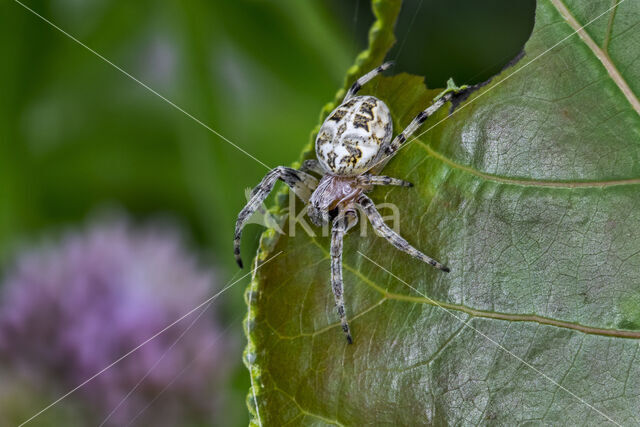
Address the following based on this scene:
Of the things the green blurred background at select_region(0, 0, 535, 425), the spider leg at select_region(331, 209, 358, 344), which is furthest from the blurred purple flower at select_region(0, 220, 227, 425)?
the spider leg at select_region(331, 209, 358, 344)

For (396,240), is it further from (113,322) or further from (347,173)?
(113,322)

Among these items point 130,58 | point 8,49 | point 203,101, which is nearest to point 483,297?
point 203,101

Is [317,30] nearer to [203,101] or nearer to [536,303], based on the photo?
[203,101]

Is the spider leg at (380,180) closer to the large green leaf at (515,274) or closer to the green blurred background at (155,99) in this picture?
the large green leaf at (515,274)

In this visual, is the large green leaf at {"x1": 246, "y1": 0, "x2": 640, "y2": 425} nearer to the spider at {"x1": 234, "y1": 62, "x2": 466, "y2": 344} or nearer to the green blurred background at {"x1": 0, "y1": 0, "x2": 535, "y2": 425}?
the spider at {"x1": 234, "y1": 62, "x2": 466, "y2": 344}

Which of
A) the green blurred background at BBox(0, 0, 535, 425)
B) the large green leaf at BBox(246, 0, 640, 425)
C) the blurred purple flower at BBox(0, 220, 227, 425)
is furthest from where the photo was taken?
the green blurred background at BBox(0, 0, 535, 425)

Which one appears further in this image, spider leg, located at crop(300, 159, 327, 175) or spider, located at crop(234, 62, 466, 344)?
spider leg, located at crop(300, 159, 327, 175)
